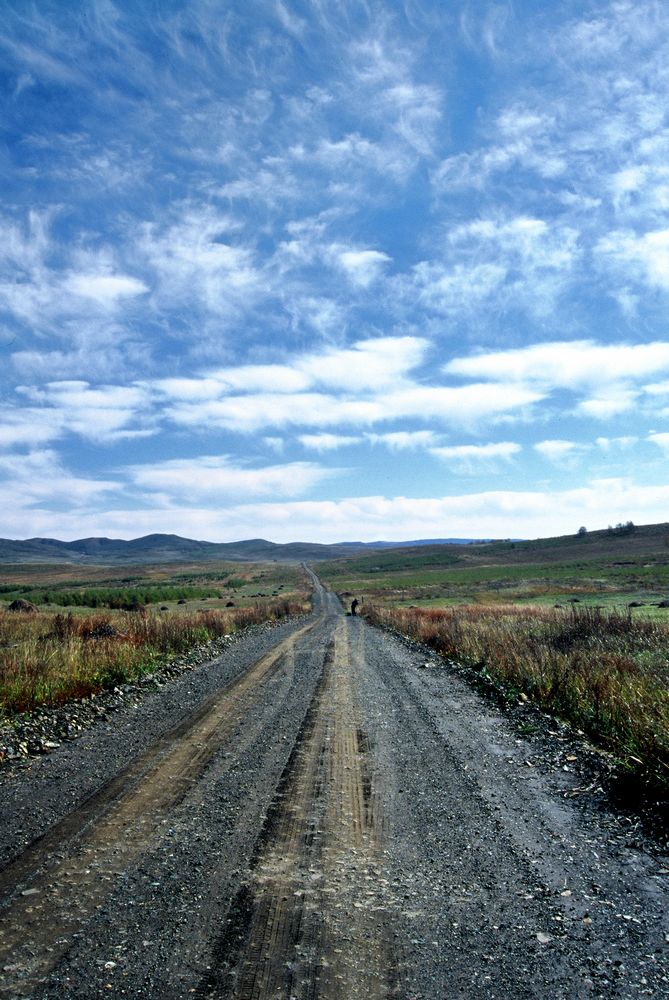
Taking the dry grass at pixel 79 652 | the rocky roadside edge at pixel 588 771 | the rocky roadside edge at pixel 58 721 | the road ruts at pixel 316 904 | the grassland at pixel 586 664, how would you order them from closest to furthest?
1. the road ruts at pixel 316 904
2. the rocky roadside edge at pixel 588 771
3. the grassland at pixel 586 664
4. the rocky roadside edge at pixel 58 721
5. the dry grass at pixel 79 652

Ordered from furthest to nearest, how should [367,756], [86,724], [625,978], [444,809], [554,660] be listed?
[554,660] < [86,724] < [367,756] < [444,809] < [625,978]

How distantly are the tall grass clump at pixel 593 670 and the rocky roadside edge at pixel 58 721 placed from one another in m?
8.06

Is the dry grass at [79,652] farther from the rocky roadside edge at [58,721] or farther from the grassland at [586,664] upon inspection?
the grassland at [586,664]

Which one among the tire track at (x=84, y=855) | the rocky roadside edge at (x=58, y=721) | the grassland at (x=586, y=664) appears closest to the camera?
the tire track at (x=84, y=855)

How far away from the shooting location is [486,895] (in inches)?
189

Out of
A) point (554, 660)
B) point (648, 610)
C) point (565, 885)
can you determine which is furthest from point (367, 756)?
point (648, 610)

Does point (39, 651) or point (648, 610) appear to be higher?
point (39, 651)

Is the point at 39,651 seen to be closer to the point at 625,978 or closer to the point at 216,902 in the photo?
the point at 216,902

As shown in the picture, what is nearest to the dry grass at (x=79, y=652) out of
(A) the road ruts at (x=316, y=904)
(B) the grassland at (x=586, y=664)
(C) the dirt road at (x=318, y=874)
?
(C) the dirt road at (x=318, y=874)

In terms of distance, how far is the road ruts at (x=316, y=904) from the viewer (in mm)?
3729

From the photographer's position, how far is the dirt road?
381 centimetres

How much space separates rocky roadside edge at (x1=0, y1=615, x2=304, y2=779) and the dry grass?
15.4 inches

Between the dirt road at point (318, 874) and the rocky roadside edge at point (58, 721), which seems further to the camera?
the rocky roadside edge at point (58, 721)

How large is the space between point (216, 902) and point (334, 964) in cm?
119
